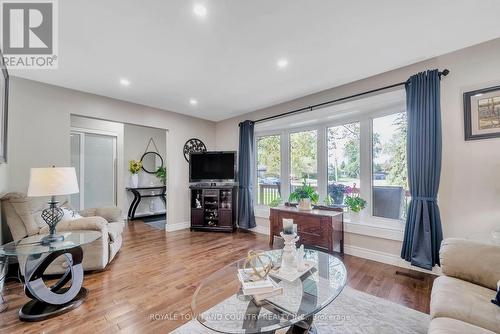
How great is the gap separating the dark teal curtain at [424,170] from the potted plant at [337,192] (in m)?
0.99

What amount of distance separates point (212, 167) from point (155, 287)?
8.96 ft

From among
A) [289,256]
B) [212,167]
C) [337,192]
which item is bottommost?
[289,256]

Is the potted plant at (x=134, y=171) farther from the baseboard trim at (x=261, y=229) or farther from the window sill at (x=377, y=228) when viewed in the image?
the window sill at (x=377, y=228)

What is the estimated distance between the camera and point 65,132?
3.29 meters

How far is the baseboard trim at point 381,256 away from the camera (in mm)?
2626

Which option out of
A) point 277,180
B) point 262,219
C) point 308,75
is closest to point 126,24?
point 308,75

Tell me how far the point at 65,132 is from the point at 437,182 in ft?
16.0

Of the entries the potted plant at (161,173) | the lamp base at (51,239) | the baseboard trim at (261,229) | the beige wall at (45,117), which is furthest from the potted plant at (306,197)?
the potted plant at (161,173)

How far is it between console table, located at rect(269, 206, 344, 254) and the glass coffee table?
2.50 meters

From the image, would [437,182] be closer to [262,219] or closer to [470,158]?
[470,158]

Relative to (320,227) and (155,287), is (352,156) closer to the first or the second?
(320,227)

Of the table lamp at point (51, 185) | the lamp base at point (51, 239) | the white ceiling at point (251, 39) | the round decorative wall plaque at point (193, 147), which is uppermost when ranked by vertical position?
the white ceiling at point (251, 39)

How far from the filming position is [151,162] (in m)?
6.36

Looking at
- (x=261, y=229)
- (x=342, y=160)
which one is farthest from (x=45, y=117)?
(x=342, y=160)
